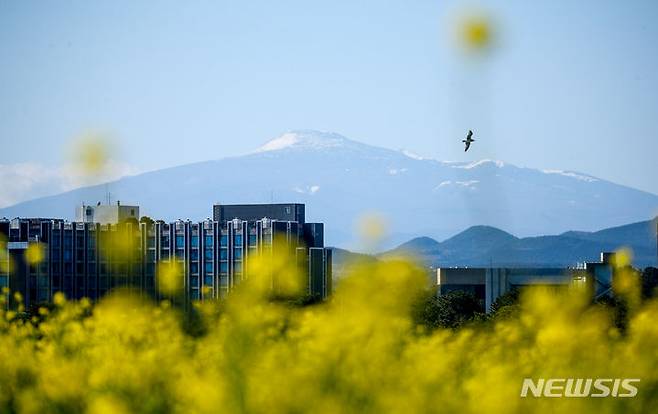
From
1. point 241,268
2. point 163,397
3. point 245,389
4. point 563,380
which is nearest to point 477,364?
point 563,380

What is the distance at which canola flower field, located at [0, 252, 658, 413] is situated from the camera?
372 inches

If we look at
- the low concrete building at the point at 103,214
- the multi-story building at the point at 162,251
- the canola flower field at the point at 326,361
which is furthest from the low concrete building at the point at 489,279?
the canola flower field at the point at 326,361

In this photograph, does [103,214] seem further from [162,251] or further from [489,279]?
[489,279]

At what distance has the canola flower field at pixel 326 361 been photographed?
945cm

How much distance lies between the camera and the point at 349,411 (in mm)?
9414

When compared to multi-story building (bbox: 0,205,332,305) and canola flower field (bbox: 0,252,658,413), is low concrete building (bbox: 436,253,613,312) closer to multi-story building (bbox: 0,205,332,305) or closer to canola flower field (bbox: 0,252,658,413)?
multi-story building (bbox: 0,205,332,305)

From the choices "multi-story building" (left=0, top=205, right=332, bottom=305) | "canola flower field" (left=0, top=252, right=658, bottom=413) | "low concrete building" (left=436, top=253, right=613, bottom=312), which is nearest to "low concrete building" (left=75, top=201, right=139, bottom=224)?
"multi-story building" (left=0, top=205, right=332, bottom=305)

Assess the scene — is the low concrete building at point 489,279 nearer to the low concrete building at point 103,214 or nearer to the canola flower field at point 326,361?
the low concrete building at point 103,214

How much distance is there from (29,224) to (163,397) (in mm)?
74214

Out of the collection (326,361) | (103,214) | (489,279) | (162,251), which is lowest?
(489,279)

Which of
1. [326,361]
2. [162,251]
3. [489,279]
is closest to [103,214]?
[162,251]

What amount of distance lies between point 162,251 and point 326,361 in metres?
78.2

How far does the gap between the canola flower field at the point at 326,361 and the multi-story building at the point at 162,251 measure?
66846 millimetres

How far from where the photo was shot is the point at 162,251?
288 feet
